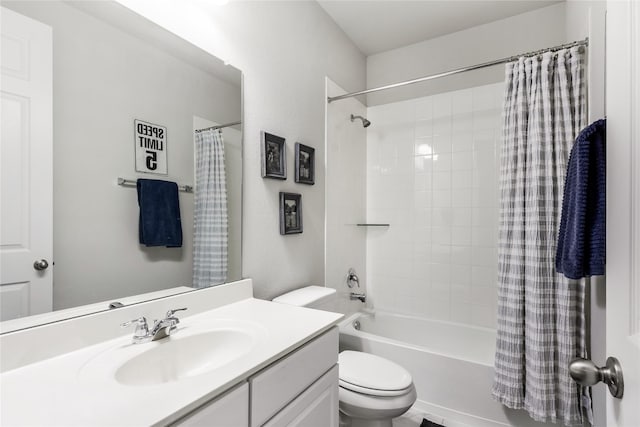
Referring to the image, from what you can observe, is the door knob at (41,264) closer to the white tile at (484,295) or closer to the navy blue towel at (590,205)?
the navy blue towel at (590,205)

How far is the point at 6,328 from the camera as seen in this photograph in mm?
760

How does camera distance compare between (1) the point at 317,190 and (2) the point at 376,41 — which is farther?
(2) the point at 376,41

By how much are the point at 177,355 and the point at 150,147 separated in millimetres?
692

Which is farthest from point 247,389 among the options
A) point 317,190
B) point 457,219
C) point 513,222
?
point 457,219

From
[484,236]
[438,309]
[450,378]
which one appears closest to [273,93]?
[484,236]

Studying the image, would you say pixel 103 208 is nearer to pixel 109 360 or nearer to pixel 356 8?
pixel 109 360

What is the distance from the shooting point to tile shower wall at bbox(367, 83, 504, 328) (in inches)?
87.3

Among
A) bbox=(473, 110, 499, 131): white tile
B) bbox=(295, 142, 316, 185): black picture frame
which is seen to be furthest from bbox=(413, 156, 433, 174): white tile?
bbox=(295, 142, 316, 185): black picture frame

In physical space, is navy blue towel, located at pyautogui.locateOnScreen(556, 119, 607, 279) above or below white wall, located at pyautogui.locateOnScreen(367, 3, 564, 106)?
below

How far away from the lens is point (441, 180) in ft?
7.81

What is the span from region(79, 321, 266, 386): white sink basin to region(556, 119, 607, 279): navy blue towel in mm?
970

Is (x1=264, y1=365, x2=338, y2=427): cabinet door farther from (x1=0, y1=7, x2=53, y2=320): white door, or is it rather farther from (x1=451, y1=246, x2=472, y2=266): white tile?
(x1=451, y1=246, x2=472, y2=266): white tile

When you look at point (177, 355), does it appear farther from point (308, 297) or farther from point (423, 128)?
point (423, 128)

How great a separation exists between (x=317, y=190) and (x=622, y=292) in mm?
1577
